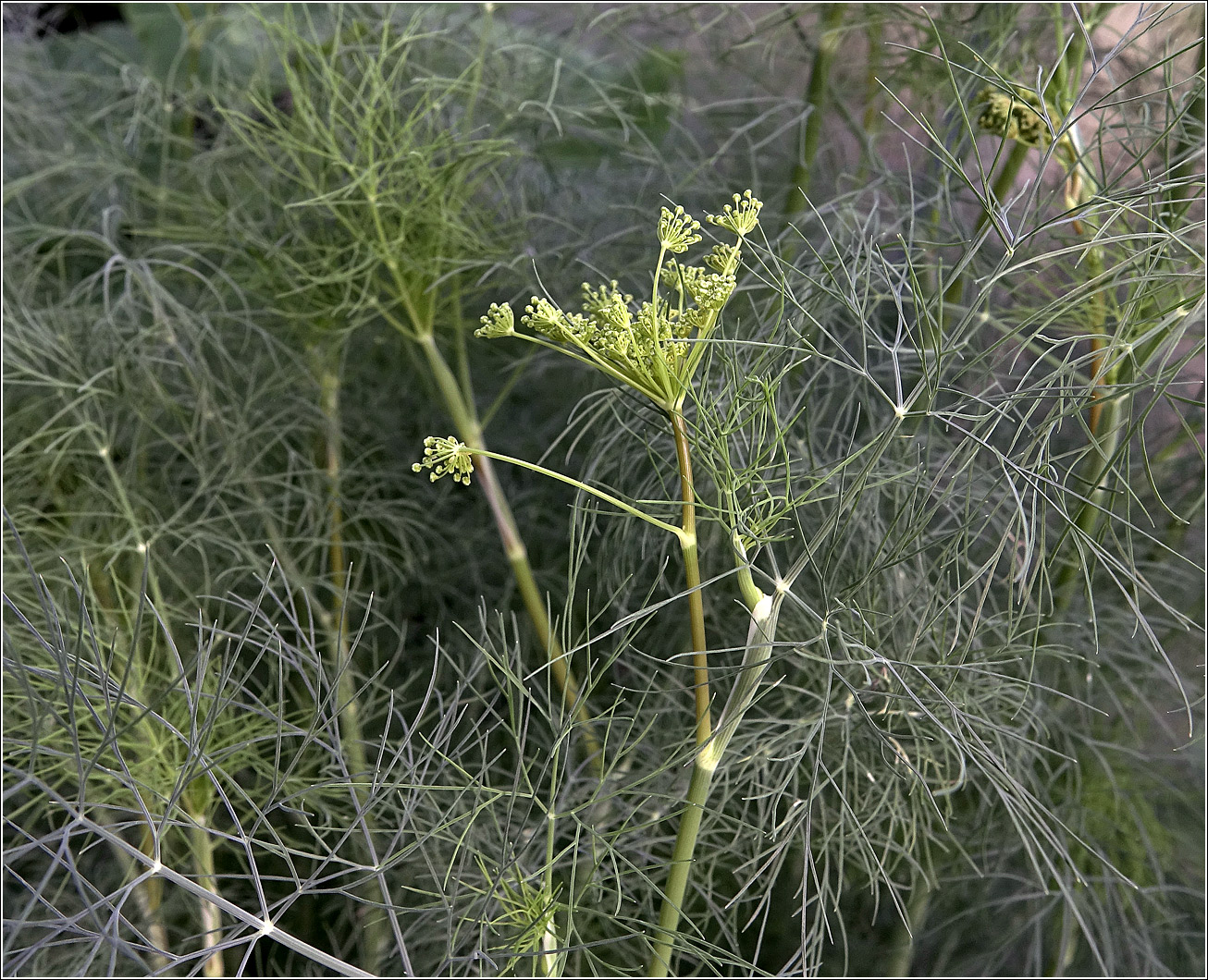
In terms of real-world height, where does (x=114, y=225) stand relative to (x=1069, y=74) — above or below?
below

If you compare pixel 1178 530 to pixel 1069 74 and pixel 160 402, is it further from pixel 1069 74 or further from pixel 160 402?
pixel 160 402

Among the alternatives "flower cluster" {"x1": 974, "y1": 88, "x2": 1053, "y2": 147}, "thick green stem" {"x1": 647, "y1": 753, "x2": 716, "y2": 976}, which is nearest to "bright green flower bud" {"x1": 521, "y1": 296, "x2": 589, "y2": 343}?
"thick green stem" {"x1": 647, "y1": 753, "x2": 716, "y2": 976}

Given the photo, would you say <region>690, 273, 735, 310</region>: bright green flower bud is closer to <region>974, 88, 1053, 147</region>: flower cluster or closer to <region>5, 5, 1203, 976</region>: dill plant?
<region>5, 5, 1203, 976</region>: dill plant

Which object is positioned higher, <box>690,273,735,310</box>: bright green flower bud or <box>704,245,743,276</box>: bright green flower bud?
<box>704,245,743,276</box>: bright green flower bud

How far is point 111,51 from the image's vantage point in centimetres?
109

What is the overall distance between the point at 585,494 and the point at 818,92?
1.48ft

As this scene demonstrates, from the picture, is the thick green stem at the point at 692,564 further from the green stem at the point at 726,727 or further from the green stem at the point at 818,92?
the green stem at the point at 818,92

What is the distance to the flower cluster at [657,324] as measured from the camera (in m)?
0.32

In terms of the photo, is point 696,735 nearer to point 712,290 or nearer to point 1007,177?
point 712,290

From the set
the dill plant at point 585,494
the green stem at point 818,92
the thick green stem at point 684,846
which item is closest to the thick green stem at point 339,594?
the dill plant at point 585,494

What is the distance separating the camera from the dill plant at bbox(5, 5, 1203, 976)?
1.71 ft

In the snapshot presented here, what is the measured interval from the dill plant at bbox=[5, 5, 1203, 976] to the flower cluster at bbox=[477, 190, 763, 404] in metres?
0.07

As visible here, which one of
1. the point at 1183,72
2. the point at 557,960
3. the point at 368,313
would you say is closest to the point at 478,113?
the point at 368,313

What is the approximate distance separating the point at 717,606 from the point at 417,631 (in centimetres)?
28
